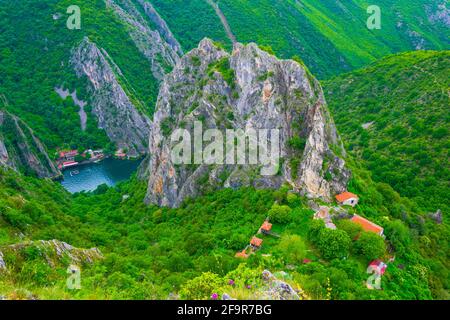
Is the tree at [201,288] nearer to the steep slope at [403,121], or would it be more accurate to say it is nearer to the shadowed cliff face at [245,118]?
the shadowed cliff face at [245,118]

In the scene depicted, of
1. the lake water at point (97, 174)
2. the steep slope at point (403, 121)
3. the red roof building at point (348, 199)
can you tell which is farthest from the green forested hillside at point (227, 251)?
the lake water at point (97, 174)

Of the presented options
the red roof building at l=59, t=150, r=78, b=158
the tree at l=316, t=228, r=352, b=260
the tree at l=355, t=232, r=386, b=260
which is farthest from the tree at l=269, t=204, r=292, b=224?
the red roof building at l=59, t=150, r=78, b=158

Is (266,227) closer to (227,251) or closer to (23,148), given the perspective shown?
(227,251)

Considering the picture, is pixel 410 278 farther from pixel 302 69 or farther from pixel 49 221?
pixel 49 221

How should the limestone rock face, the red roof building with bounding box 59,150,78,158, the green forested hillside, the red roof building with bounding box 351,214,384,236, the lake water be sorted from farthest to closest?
the red roof building with bounding box 59,150,78,158
the lake water
the red roof building with bounding box 351,214,384,236
the limestone rock face
the green forested hillside

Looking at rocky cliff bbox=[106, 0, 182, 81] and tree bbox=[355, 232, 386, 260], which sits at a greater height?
rocky cliff bbox=[106, 0, 182, 81]

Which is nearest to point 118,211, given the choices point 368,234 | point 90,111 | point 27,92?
point 368,234

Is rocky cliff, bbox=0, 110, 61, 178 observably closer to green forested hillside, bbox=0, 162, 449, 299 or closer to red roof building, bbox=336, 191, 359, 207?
green forested hillside, bbox=0, 162, 449, 299
